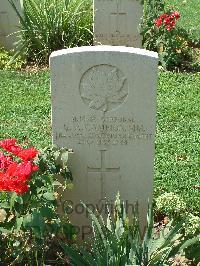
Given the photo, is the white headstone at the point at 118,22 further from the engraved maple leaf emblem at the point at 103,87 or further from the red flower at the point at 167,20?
the engraved maple leaf emblem at the point at 103,87

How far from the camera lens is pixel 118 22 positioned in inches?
328

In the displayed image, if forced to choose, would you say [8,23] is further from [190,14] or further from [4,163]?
[4,163]

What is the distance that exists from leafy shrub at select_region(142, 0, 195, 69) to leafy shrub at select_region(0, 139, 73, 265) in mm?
4303

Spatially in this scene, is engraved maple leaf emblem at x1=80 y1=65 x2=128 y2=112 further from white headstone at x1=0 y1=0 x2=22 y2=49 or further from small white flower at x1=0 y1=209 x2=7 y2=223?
white headstone at x1=0 y1=0 x2=22 y2=49

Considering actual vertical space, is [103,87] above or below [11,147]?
above

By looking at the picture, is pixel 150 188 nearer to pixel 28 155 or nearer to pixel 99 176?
pixel 99 176

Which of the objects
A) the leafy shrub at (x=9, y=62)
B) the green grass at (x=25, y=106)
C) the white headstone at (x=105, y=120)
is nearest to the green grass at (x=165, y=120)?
the green grass at (x=25, y=106)

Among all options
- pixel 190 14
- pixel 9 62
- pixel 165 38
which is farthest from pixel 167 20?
pixel 190 14

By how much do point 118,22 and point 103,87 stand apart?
16.4 feet

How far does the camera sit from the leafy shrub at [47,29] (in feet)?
26.2

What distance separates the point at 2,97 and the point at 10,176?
12.6 feet

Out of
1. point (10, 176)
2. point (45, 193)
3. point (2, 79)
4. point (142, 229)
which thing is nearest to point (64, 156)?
point (45, 193)

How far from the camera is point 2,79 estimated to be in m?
7.32

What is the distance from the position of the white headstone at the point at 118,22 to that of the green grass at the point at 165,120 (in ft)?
4.19
